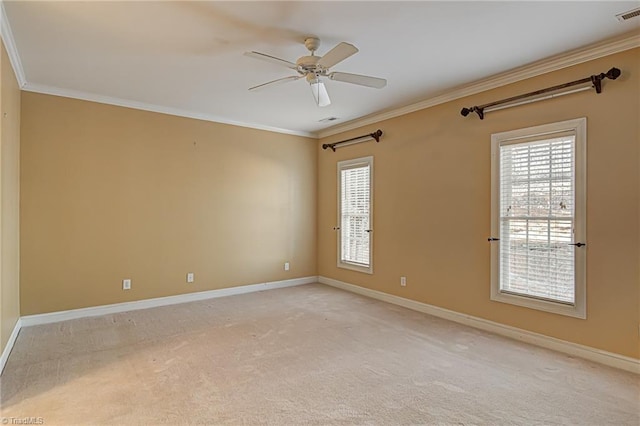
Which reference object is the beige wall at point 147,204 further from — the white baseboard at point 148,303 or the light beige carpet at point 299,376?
the light beige carpet at point 299,376

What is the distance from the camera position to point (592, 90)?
3049 millimetres

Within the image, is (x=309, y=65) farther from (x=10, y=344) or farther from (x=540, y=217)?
(x=10, y=344)

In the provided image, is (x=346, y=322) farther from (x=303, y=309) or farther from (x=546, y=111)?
(x=546, y=111)

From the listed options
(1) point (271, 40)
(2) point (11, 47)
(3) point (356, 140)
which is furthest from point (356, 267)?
(2) point (11, 47)

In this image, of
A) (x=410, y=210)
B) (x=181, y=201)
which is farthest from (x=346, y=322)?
(x=181, y=201)

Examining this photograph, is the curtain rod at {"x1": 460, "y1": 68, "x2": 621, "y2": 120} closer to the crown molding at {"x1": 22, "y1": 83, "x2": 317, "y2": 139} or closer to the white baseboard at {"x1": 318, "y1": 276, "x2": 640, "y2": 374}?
the white baseboard at {"x1": 318, "y1": 276, "x2": 640, "y2": 374}

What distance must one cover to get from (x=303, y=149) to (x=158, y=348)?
157 inches

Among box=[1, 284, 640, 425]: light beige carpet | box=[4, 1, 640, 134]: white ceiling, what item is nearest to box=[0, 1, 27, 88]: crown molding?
box=[4, 1, 640, 134]: white ceiling

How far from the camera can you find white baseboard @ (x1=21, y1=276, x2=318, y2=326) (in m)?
3.99

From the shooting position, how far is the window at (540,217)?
10.2 feet

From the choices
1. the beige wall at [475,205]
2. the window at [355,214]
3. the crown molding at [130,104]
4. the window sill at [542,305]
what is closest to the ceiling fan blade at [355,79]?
the beige wall at [475,205]

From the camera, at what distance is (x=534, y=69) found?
339 cm

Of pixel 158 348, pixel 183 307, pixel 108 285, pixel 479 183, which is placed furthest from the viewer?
pixel 183 307

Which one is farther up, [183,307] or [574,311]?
[574,311]
